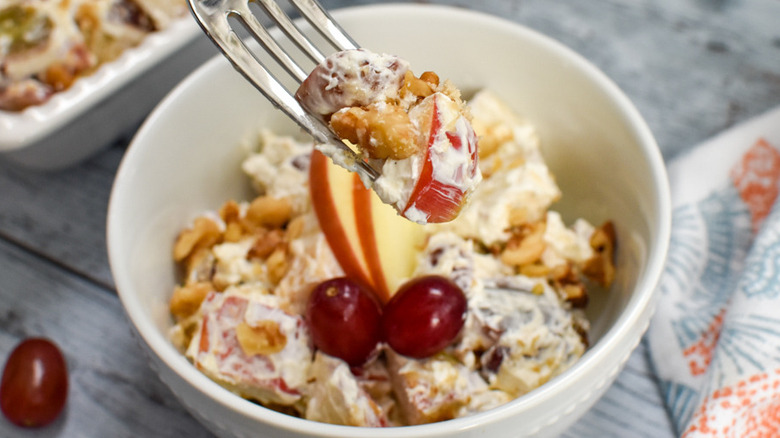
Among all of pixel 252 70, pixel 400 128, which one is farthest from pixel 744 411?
pixel 252 70

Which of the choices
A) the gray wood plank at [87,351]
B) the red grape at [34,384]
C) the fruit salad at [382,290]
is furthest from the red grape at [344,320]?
the red grape at [34,384]

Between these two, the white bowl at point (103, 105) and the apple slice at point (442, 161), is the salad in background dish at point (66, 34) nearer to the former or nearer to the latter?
the white bowl at point (103, 105)

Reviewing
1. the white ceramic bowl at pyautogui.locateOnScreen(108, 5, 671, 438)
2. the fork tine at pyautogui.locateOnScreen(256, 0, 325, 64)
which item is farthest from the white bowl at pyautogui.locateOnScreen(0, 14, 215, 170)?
the fork tine at pyautogui.locateOnScreen(256, 0, 325, 64)

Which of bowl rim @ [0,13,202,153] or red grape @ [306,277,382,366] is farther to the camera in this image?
bowl rim @ [0,13,202,153]

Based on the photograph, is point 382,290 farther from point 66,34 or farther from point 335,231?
point 66,34

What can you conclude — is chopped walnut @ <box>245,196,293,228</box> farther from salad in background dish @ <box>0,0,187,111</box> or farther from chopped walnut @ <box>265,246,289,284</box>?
salad in background dish @ <box>0,0,187,111</box>

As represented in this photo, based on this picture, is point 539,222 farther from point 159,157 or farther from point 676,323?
point 159,157
